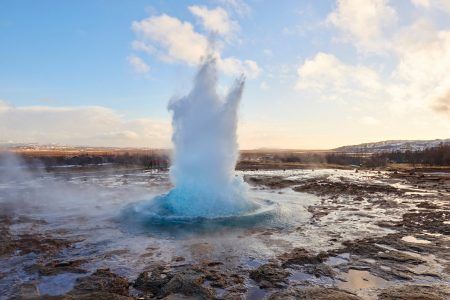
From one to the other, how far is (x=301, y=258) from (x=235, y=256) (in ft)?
5.44

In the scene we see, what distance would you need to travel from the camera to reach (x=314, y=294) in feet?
22.3

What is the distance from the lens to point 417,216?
48.0 feet

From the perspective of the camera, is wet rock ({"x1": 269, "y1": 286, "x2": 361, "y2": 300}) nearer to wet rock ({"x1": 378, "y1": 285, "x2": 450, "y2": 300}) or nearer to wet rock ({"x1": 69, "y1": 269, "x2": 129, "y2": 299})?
wet rock ({"x1": 378, "y1": 285, "x2": 450, "y2": 300})

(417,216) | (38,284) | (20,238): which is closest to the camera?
(38,284)

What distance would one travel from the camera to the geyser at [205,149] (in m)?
15.6

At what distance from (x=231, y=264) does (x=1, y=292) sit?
187 inches

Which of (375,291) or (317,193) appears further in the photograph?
(317,193)

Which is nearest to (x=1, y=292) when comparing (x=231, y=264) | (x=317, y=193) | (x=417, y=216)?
(x=231, y=264)

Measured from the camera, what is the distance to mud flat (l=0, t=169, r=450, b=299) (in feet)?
23.3

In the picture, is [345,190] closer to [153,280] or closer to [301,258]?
[301,258]

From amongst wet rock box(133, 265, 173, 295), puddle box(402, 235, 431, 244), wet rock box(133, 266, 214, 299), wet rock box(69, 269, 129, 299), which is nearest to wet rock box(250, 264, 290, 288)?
wet rock box(133, 266, 214, 299)

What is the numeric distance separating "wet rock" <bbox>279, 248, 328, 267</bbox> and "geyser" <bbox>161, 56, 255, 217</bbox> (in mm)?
5883

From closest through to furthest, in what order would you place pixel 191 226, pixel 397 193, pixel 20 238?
pixel 20 238, pixel 191 226, pixel 397 193

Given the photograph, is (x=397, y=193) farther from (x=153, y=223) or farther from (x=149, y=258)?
(x=149, y=258)
